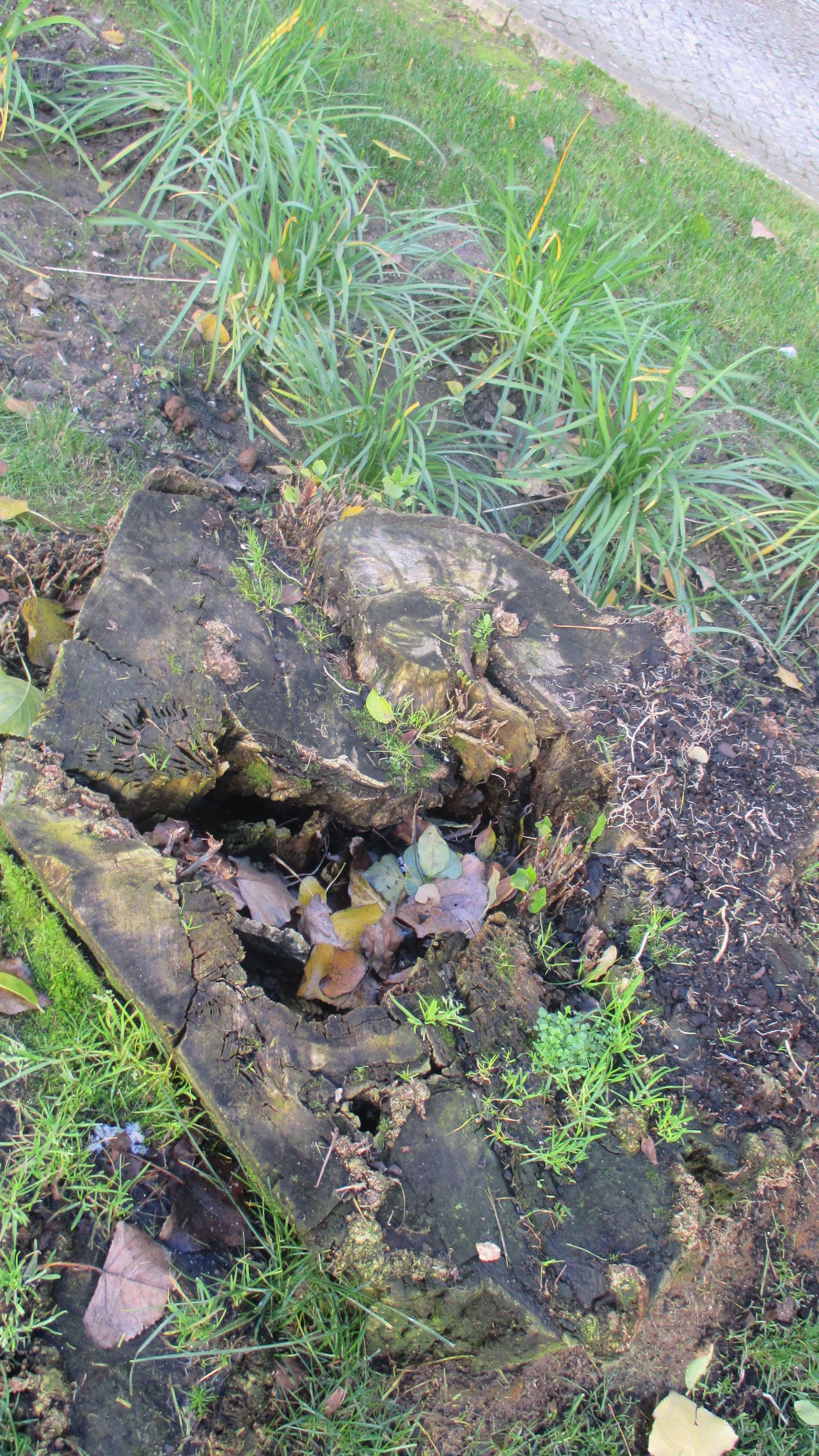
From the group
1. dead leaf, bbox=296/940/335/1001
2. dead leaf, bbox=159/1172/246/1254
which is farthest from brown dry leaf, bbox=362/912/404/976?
dead leaf, bbox=159/1172/246/1254

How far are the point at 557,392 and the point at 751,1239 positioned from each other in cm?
268

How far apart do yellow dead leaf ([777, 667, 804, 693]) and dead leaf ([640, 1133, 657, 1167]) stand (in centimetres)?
177

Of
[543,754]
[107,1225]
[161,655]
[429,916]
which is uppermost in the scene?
[543,754]

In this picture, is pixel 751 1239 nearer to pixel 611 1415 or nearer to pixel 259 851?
pixel 611 1415

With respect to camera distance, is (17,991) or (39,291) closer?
(17,991)

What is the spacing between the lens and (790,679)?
9.46 feet

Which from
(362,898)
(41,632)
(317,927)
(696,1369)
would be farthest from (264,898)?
(696,1369)

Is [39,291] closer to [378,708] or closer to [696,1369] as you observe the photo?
Result: [378,708]

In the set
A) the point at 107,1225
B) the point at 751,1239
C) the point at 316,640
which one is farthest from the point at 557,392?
the point at 107,1225

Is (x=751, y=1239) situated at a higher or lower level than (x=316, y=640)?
lower

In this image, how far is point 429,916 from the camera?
2.02m

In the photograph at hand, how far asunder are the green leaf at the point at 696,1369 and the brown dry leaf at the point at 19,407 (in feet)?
10.5

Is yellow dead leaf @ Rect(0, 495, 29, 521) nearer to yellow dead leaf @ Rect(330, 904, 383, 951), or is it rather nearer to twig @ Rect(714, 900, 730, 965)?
yellow dead leaf @ Rect(330, 904, 383, 951)

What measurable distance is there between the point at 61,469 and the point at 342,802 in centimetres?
157
